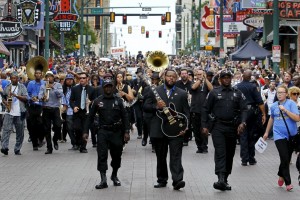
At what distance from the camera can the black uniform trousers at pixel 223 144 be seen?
13.5 m

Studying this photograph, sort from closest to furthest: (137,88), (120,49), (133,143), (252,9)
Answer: (133,143) → (137,88) → (252,9) → (120,49)

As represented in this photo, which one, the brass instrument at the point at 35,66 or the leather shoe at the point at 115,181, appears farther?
the brass instrument at the point at 35,66

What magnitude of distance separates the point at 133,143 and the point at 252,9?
17696 mm

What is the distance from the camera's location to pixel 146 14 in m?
76.2

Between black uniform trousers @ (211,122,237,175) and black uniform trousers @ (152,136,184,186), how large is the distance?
21.5 inches

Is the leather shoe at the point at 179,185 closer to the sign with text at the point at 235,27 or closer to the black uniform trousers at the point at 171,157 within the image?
the black uniform trousers at the point at 171,157

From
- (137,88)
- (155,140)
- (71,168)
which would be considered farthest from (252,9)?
(155,140)

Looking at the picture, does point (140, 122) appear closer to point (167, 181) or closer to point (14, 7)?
point (167, 181)

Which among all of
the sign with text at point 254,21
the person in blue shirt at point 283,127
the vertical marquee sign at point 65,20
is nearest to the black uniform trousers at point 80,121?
the person in blue shirt at point 283,127

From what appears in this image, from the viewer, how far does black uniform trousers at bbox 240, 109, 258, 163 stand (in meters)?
17.0

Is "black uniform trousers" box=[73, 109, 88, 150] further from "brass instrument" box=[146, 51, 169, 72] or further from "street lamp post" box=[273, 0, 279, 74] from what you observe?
"street lamp post" box=[273, 0, 279, 74]

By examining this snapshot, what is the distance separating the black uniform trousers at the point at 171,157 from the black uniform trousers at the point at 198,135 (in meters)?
5.73

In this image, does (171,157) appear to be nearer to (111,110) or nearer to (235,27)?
(111,110)

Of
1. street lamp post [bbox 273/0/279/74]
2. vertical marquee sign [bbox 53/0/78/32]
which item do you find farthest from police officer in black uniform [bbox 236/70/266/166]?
vertical marquee sign [bbox 53/0/78/32]
